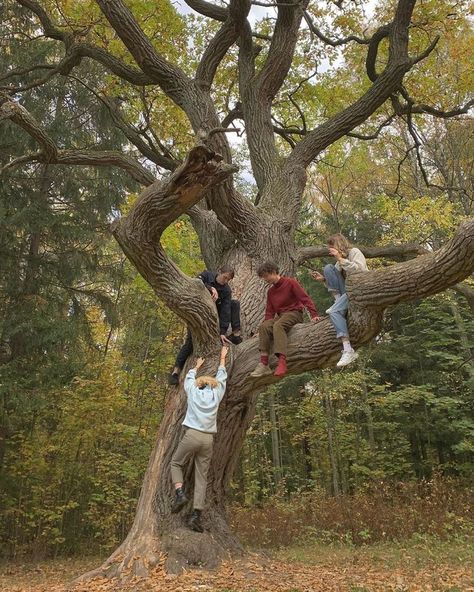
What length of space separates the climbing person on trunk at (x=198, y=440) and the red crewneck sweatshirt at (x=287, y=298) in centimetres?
113

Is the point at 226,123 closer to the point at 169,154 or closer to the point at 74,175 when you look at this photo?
the point at 169,154

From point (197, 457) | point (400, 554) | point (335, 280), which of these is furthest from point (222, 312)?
point (400, 554)

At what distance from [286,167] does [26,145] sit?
6847 mm

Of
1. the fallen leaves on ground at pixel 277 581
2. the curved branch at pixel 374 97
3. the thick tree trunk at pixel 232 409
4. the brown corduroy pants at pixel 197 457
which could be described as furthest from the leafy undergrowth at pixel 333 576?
the curved branch at pixel 374 97

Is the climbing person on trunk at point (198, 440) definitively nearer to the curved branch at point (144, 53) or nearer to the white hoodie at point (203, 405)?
the white hoodie at point (203, 405)

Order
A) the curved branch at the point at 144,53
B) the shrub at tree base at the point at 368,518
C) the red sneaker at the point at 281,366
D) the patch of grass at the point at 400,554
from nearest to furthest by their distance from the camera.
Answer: the red sneaker at the point at 281,366, the patch of grass at the point at 400,554, the curved branch at the point at 144,53, the shrub at tree base at the point at 368,518

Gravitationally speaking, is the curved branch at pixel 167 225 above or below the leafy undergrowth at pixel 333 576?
above

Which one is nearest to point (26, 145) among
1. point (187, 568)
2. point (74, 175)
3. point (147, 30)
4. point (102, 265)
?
point (74, 175)

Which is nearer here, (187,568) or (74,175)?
(187,568)

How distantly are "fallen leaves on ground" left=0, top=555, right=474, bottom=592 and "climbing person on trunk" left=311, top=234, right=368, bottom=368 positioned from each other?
7.38 feet

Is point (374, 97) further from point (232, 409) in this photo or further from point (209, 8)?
point (232, 409)

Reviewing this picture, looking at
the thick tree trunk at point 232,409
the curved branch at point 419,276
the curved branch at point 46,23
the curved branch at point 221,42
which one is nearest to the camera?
the curved branch at point 419,276

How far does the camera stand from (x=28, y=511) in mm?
11844

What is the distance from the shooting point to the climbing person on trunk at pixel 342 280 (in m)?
5.60
